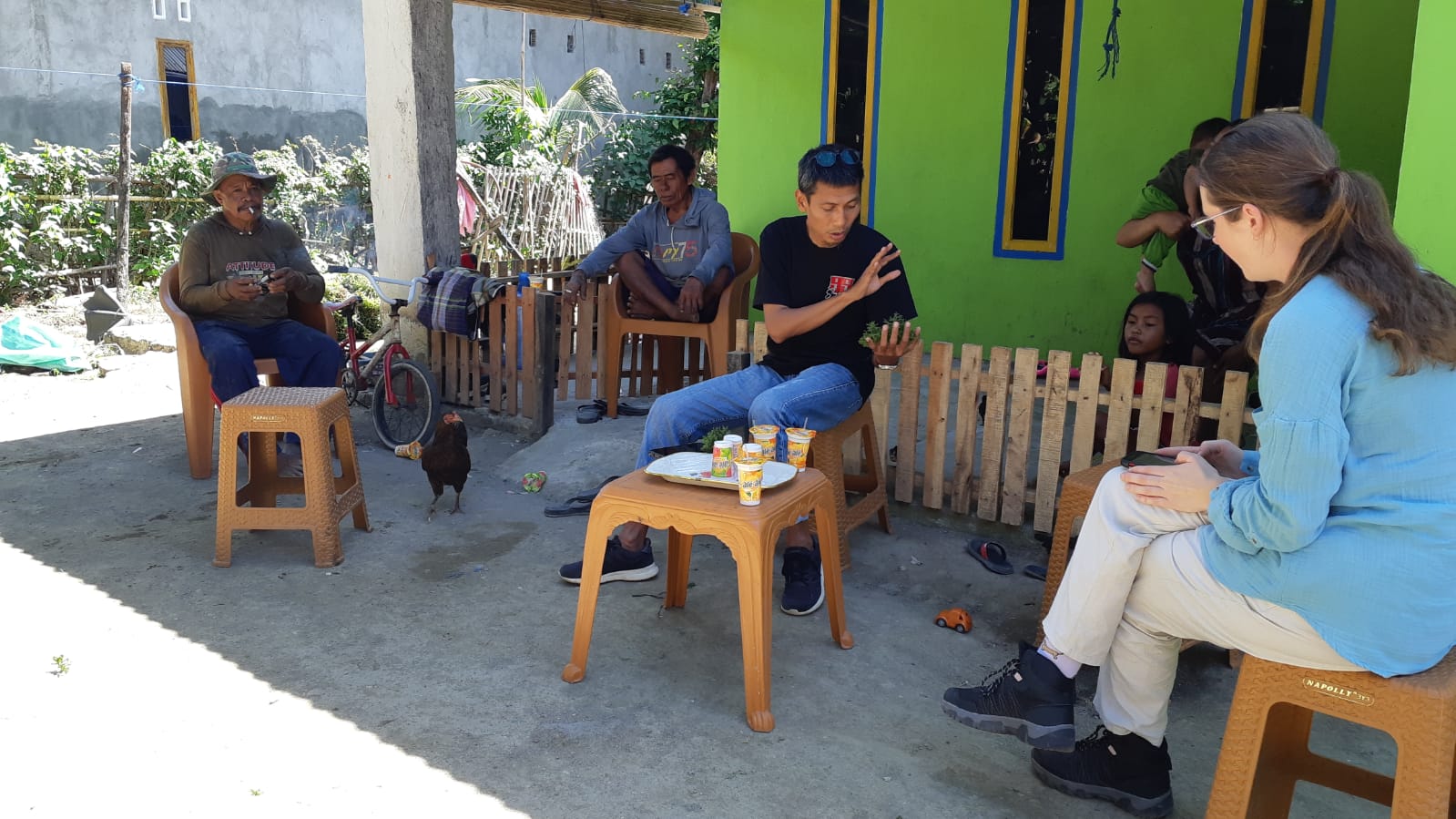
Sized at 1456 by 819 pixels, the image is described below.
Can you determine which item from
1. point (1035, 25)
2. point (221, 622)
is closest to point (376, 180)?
point (221, 622)

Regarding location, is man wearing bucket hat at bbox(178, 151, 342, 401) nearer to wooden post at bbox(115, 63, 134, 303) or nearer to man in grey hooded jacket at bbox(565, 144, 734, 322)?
man in grey hooded jacket at bbox(565, 144, 734, 322)

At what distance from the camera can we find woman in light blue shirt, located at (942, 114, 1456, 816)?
6.35 feet

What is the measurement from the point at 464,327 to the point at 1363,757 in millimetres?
5150

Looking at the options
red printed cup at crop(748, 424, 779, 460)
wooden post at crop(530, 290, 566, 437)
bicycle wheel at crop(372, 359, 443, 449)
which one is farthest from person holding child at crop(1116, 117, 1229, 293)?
bicycle wheel at crop(372, 359, 443, 449)

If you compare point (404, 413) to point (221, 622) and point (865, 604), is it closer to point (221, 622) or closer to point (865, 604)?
point (221, 622)

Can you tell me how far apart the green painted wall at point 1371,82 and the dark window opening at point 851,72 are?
3073mm

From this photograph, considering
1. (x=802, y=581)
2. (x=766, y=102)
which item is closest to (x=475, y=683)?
(x=802, y=581)

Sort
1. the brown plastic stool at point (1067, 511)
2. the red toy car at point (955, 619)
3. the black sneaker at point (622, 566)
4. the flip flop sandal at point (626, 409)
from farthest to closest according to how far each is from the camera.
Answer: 1. the flip flop sandal at point (626, 409)
2. the black sneaker at point (622, 566)
3. the red toy car at point (955, 619)
4. the brown plastic stool at point (1067, 511)

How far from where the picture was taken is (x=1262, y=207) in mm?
2072

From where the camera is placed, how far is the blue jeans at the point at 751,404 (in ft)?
12.7

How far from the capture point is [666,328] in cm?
601

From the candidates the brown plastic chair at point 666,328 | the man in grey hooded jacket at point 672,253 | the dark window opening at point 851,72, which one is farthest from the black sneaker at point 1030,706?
the dark window opening at point 851,72

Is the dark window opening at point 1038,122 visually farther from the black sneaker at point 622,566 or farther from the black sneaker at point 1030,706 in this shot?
the black sneaker at point 1030,706

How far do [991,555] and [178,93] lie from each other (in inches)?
547
